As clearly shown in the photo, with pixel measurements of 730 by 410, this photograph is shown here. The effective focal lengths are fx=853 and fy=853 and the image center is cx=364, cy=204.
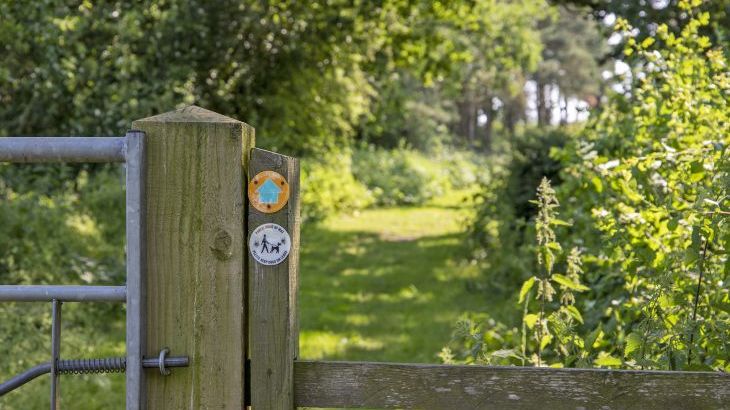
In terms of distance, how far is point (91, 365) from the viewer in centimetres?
206

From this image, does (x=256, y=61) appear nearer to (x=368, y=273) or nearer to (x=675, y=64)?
(x=368, y=273)

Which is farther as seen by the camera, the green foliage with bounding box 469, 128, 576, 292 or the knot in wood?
the green foliage with bounding box 469, 128, 576, 292

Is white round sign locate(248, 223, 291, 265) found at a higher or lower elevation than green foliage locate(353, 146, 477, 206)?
lower

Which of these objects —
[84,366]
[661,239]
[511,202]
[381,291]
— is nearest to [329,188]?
[511,202]

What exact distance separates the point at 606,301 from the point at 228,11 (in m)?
10.0

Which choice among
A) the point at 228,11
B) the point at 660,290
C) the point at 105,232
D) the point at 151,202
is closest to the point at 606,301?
the point at 660,290

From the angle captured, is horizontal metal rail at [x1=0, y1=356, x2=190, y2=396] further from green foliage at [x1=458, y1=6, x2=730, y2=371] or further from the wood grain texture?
green foliage at [x1=458, y1=6, x2=730, y2=371]

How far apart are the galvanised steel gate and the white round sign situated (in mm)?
261

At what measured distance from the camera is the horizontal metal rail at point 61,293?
199cm

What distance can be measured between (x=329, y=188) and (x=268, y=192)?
16807mm

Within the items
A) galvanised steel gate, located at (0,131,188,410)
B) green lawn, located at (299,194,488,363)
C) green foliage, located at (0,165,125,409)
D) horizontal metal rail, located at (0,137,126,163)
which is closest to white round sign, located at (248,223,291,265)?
galvanised steel gate, located at (0,131,188,410)

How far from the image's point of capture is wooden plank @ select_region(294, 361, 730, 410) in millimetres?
2045

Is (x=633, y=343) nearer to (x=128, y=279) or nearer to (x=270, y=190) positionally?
(x=270, y=190)

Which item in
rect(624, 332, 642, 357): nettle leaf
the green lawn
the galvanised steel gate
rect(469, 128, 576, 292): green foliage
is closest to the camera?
the galvanised steel gate
